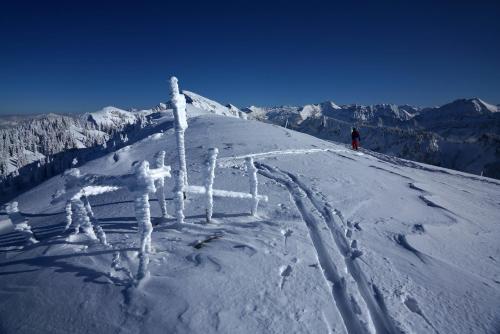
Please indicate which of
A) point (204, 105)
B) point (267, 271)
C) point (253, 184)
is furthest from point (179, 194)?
point (204, 105)

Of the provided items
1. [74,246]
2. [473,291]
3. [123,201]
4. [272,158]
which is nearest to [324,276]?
[473,291]

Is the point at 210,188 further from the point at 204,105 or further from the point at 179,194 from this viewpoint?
the point at 204,105

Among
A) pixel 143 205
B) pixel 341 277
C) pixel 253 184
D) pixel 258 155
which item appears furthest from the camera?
pixel 258 155

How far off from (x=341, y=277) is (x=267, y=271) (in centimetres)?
141

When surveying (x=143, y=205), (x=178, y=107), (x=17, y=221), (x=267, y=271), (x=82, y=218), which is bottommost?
(x=267, y=271)

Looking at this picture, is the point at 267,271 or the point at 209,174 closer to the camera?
the point at 267,271

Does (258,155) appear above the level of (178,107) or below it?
below

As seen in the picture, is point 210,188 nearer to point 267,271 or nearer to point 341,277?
point 267,271

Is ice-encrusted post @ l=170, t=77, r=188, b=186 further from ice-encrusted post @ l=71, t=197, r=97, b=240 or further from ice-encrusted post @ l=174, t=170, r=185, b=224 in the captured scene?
ice-encrusted post @ l=71, t=197, r=97, b=240

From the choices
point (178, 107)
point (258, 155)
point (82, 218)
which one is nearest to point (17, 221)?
point (82, 218)

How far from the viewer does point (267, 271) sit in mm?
5223

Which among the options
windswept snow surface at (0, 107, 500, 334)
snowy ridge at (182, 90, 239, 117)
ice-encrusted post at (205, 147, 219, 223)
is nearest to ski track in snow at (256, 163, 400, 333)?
windswept snow surface at (0, 107, 500, 334)

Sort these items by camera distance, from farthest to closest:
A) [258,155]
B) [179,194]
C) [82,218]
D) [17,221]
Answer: [258,155] → [179,194] → [17,221] → [82,218]

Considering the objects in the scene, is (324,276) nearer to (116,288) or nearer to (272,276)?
(272,276)
